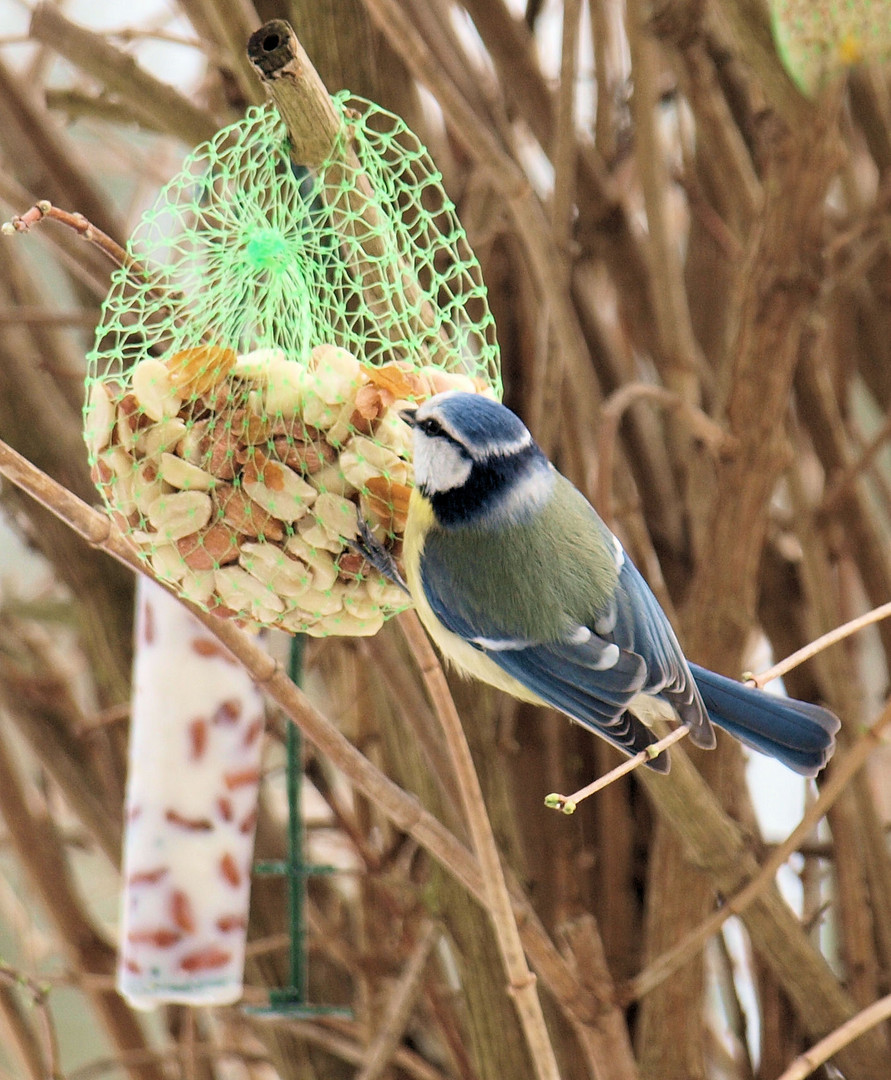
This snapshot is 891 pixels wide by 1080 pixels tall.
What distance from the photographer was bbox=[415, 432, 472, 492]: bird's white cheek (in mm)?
663

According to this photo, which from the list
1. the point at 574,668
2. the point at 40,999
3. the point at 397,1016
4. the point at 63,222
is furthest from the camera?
the point at 397,1016

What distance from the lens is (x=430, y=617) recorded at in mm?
743

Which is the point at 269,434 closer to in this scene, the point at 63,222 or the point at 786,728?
the point at 63,222

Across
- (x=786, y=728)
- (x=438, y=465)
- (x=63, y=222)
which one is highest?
(x=63, y=222)

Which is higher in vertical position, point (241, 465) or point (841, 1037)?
point (241, 465)

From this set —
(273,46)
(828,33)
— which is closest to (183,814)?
(273,46)

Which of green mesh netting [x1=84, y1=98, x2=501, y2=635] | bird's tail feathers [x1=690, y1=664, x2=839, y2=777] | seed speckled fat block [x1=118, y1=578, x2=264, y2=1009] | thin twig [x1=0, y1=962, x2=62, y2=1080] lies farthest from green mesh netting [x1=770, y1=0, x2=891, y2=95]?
thin twig [x1=0, y1=962, x2=62, y2=1080]

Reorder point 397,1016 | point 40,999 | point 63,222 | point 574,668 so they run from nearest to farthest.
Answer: point 63,222 < point 574,668 < point 40,999 < point 397,1016

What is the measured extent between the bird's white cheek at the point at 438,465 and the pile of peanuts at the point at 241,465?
1.3 inches

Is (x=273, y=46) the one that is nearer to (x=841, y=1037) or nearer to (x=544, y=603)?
(x=544, y=603)

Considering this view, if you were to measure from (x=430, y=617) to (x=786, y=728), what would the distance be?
234 millimetres

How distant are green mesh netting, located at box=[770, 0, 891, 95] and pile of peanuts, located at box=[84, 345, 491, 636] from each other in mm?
427

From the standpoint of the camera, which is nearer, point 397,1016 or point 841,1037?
point 841,1037

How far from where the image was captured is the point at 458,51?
1.11m
